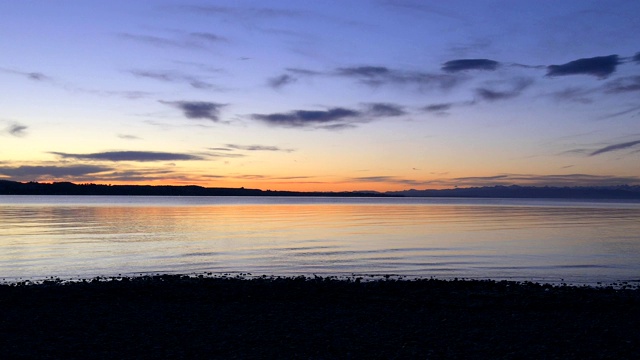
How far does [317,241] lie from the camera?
142 ft

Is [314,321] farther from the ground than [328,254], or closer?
farther from the ground

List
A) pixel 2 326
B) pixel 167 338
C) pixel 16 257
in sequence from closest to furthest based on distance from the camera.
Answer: pixel 167 338, pixel 2 326, pixel 16 257

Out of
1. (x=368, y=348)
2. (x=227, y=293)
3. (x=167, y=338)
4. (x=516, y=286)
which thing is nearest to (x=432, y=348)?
(x=368, y=348)

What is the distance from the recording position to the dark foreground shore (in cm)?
1123

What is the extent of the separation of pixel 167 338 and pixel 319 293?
7.13 m

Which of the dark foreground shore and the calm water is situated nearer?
the dark foreground shore

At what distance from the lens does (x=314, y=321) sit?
1403 centimetres

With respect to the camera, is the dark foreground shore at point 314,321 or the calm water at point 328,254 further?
the calm water at point 328,254

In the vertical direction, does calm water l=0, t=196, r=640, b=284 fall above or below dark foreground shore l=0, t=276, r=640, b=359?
below

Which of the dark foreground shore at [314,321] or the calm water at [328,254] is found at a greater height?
the dark foreground shore at [314,321]

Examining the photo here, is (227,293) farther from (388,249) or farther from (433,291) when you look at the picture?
(388,249)

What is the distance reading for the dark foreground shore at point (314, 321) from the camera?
36.8 ft

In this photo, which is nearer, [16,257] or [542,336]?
[542,336]

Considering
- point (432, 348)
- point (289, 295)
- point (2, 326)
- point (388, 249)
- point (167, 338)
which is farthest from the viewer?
point (388, 249)
